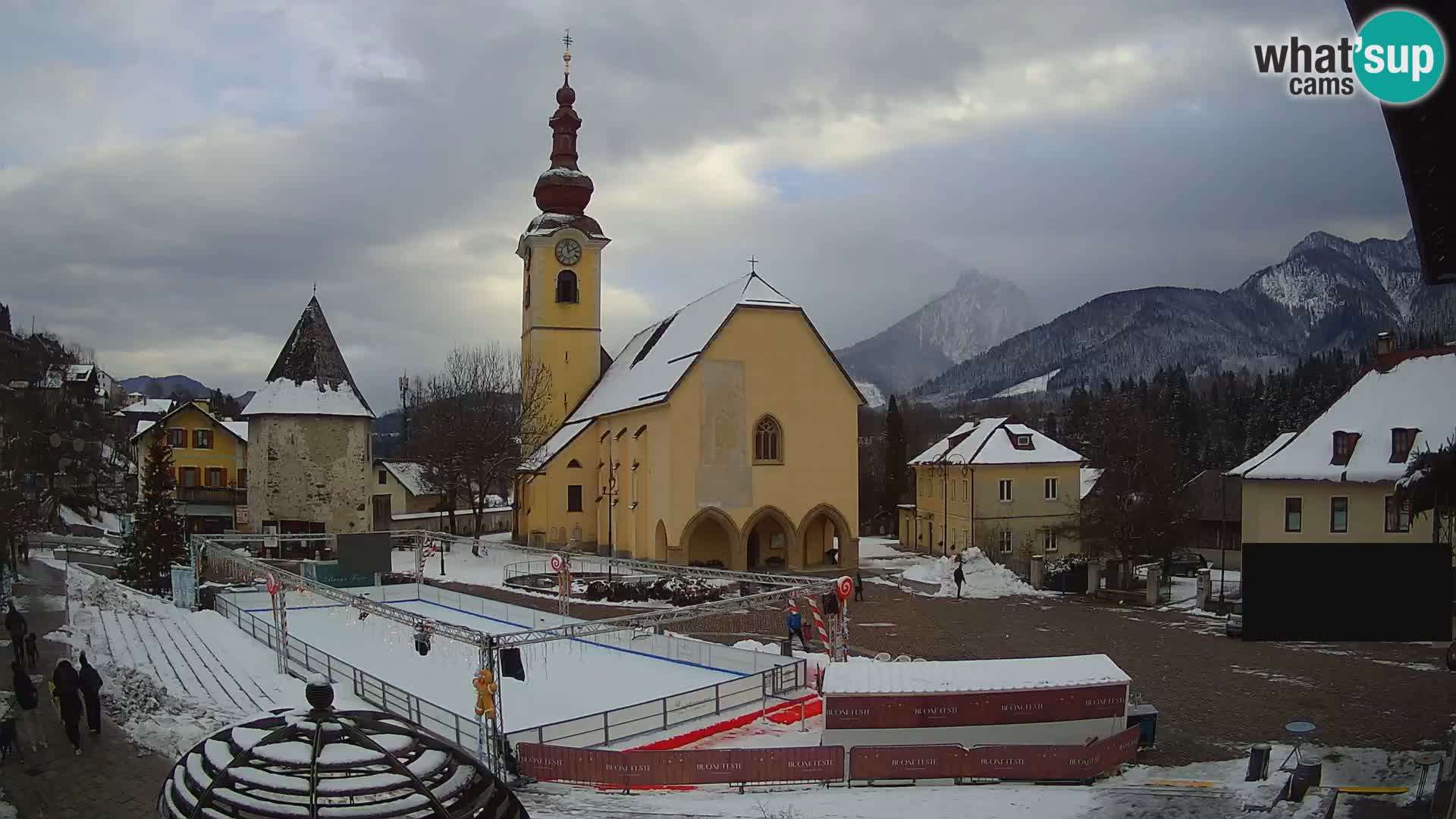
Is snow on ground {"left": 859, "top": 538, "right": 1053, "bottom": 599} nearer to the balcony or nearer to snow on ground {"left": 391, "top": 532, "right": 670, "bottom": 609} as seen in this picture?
snow on ground {"left": 391, "top": 532, "right": 670, "bottom": 609}

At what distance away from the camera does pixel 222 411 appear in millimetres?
87062

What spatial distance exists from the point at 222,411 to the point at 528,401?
4774cm

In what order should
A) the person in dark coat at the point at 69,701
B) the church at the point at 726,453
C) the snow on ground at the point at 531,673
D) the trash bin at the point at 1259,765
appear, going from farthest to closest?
the church at the point at 726,453
the snow on ground at the point at 531,673
the person in dark coat at the point at 69,701
the trash bin at the point at 1259,765

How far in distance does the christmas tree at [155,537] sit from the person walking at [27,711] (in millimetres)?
17387

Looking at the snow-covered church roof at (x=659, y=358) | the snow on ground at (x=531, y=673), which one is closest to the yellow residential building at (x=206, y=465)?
the snow-covered church roof at (x=659, y=358)

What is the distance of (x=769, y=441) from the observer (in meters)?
40.2

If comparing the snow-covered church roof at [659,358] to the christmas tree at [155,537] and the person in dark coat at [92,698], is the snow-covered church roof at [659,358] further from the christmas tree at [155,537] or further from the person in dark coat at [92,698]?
the person in dark coat at [92,698]

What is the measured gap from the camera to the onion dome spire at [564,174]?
5172 centimetres

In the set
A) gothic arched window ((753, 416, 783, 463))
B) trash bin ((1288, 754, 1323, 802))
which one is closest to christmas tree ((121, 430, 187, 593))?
gothic arched window ((753, 416, 783, 463))

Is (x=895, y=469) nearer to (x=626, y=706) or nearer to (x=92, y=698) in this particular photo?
(x=626, y=706)

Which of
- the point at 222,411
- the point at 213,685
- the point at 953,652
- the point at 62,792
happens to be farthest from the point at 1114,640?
the point at 222,411

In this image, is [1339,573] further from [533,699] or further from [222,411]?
[222,411]

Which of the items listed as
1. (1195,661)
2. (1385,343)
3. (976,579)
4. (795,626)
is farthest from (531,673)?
(1385,343)

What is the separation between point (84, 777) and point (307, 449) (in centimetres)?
3108
